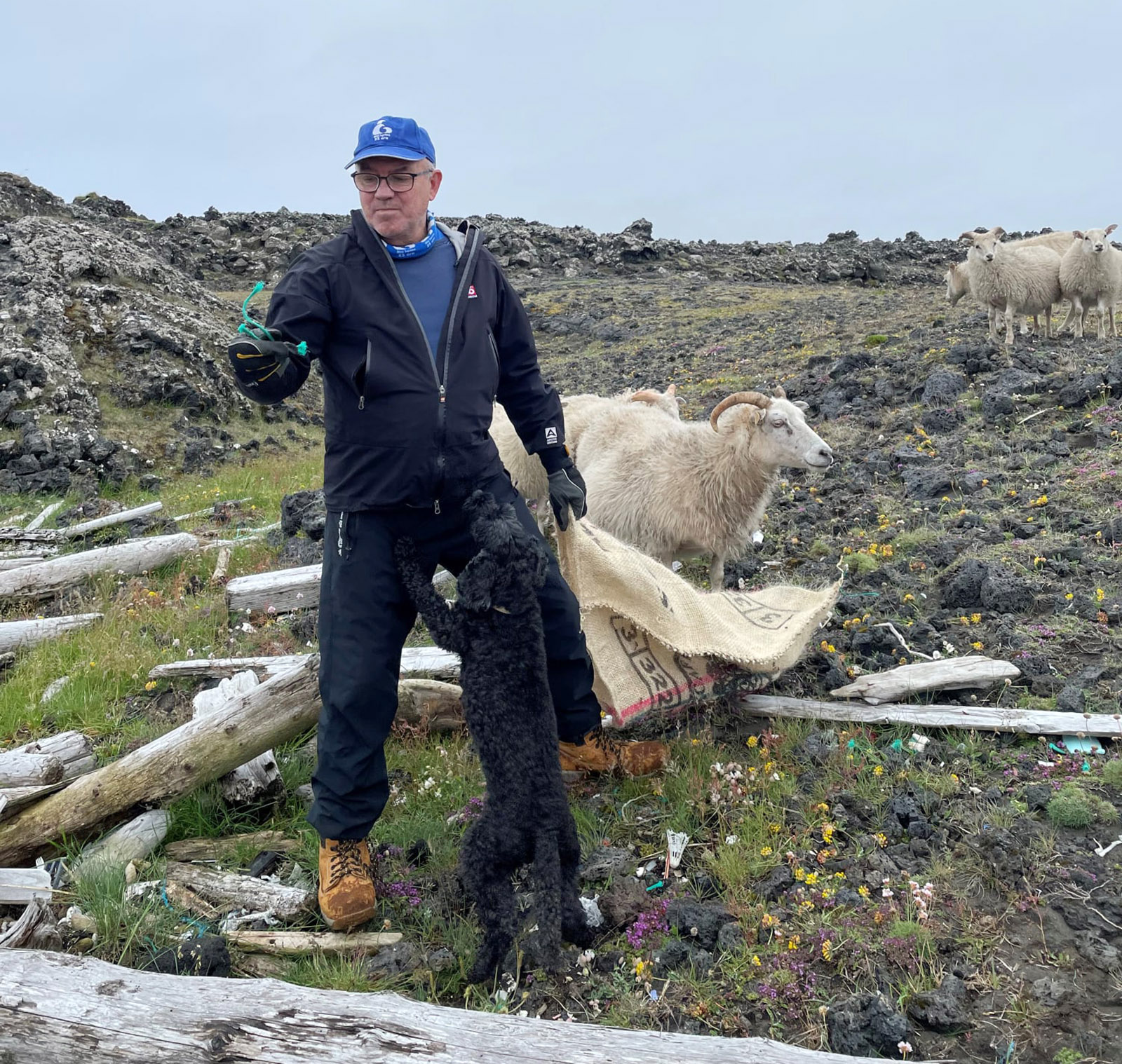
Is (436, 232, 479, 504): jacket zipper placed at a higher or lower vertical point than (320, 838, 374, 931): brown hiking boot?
higher

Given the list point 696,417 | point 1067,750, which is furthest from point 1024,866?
point 696,417

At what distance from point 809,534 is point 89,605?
6.30 metres

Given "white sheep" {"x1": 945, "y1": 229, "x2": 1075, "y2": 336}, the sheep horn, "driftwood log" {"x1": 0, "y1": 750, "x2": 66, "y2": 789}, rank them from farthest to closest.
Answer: "white sheep" {"x1": 945, "y1": 229, "x2": 1075, "y2": 336}, the sheep horn, "driftwood log" {"x1": 0, "y1": 750, "x2": 66, "y2": 789}

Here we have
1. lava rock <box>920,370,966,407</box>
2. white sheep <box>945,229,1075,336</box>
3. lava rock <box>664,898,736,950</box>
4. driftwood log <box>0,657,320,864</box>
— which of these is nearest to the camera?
lava rock <box>664,898,736,950</box>

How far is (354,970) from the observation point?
331 cm

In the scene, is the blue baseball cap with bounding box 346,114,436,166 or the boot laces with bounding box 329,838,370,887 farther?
the boot laces with bounding box 329,838,370,887

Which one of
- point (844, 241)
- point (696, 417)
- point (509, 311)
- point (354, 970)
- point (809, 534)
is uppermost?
point (844, 241)

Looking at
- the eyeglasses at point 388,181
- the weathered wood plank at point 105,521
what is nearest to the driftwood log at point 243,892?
the eyeglasses at point 388,181

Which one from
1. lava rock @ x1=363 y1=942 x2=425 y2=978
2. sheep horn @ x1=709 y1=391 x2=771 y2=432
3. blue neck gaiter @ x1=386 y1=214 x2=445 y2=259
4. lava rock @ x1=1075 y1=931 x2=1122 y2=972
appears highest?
blue neck gaiter @ x1=386 y1=214 x2=445 y2=259

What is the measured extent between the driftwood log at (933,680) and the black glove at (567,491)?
1965 millimetres

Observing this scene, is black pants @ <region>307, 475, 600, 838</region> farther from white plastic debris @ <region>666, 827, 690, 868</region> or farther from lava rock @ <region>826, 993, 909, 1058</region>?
lava rock @ <region>826, 993, 909, 1058</region>

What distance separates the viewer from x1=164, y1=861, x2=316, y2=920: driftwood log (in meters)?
3.71

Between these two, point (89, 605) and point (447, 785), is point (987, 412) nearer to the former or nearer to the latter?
point (447, 785)

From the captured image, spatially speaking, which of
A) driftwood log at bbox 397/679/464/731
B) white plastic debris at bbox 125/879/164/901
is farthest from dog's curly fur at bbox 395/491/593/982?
driftwood log at bbox 397/679/464/731
